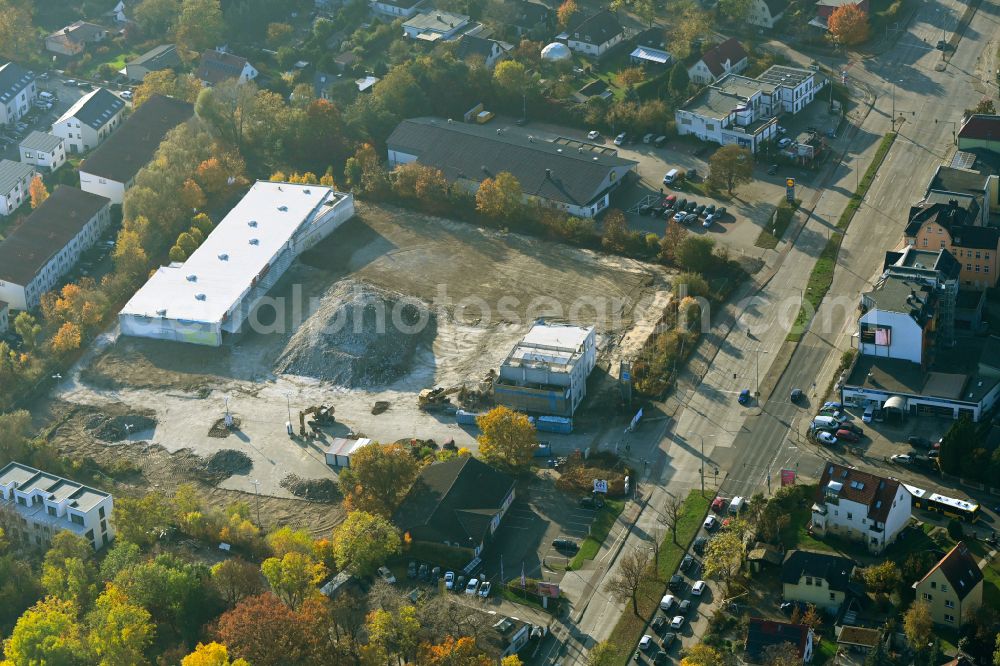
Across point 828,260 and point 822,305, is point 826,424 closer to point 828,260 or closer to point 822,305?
point 822,305

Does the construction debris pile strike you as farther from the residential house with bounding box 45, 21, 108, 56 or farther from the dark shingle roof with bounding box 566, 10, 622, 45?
the residential house with bounding box 45, 21, 108, 56

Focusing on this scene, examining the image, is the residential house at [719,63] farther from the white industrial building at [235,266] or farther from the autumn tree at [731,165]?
the white industrial building at [235,266]

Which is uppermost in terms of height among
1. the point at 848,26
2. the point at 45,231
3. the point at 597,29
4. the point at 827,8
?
the point at 848,26

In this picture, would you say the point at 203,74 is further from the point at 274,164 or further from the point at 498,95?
the point at 498,95

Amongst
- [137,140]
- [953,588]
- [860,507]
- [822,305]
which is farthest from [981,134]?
[137,140]

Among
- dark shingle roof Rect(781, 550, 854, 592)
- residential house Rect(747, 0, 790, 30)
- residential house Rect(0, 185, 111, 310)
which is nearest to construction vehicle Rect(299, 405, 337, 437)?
residential house Rect(0, 185, 111, 310)

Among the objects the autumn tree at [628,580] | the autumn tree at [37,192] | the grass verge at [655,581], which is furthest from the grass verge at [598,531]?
the autumn tree at [37,192]
